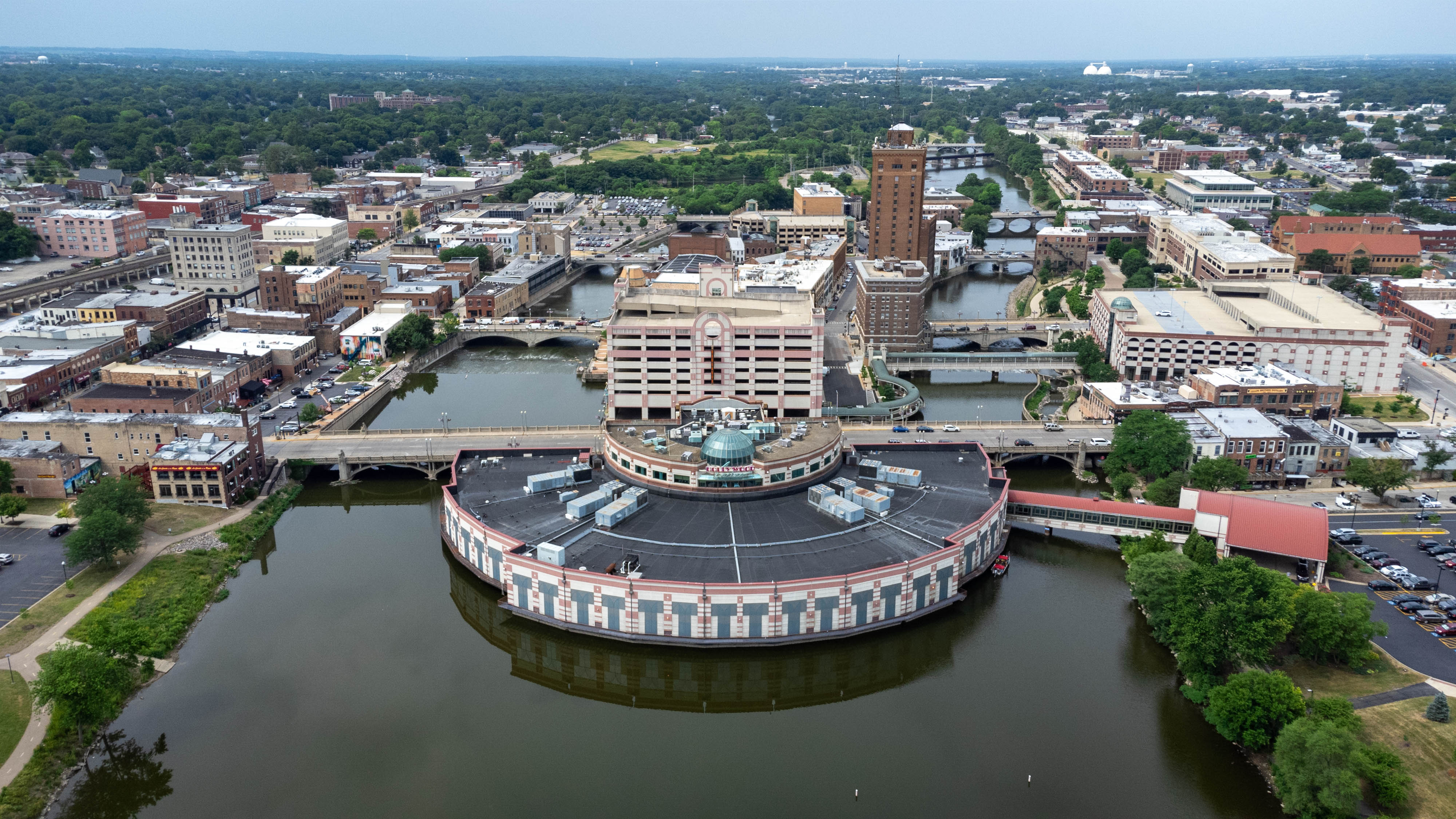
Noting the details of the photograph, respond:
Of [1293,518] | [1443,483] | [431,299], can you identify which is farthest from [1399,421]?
[431,299]

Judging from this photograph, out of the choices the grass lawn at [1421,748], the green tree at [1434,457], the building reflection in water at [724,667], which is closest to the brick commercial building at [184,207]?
the building reflection in water at [724,667]

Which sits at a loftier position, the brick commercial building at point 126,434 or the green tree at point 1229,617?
the brick commercial building at point 126,434

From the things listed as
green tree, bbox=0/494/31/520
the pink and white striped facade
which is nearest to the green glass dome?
the pink and white striped facade

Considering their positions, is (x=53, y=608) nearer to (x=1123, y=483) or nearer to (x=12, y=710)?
(x=12, y=710)

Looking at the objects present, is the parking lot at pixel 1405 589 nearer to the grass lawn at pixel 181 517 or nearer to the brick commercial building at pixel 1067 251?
the grass lawn at pixel 181 517

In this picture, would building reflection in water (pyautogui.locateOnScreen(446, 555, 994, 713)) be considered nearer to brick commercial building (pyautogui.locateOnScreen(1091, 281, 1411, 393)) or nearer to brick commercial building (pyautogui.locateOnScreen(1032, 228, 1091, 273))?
brick commercial building (pyautogui.locateOnScreen(1091, 281, 1411, 393))
